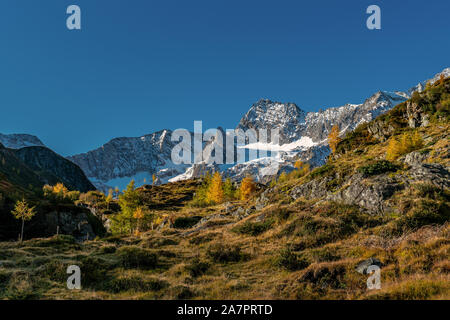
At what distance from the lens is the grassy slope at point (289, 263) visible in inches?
391

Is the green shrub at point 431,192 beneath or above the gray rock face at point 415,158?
beneath

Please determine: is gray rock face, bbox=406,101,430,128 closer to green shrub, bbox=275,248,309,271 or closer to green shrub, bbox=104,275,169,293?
green shrub, bbox=275,248,309,271

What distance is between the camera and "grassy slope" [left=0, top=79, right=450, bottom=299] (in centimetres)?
994

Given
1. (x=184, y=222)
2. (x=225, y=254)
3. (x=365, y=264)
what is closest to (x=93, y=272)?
(x=225, y=254)

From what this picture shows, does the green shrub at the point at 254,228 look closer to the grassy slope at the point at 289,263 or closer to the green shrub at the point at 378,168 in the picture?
the grassy slope at the point at 289,263

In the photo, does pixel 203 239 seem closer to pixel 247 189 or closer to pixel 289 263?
pixel 289 263

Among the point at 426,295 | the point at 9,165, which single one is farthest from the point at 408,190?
the point at 9,165

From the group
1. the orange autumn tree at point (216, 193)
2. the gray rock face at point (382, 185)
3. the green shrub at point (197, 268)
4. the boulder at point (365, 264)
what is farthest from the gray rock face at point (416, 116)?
the green shrub at point (197, 268)

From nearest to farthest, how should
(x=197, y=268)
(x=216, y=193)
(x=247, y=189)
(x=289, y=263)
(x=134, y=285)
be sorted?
1. (x=134, y=285)
2. (x=289, y=263)
3. (x=197, y=268)
4. (x=216, y=193)
5. (x=247, y=189)

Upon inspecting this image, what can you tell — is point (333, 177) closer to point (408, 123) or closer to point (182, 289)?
point (182, 289)

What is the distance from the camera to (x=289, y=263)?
44.5 ft

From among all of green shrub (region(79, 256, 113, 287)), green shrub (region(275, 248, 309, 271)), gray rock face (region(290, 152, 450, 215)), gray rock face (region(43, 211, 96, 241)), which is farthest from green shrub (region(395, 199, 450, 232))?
gray rock face (region(43, 211, 96, 241))
